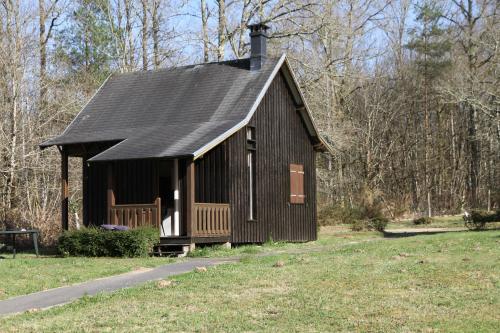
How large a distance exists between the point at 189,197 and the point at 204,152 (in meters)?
1.45

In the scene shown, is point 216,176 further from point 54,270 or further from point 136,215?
point 54,270

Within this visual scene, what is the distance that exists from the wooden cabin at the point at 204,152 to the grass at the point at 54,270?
3074 millimetres

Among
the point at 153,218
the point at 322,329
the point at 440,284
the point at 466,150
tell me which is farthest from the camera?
the point at 466,150

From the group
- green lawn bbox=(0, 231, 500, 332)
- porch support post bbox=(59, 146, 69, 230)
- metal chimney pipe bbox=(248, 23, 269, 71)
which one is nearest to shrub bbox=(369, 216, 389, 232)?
metal chimney pipe bbox=(248, 23, 269, 71)

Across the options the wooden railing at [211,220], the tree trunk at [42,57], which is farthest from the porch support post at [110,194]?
the tree trunk at [42,57]

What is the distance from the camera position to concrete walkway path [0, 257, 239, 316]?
13.1 meters

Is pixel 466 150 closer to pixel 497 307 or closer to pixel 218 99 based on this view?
pixel 218 99

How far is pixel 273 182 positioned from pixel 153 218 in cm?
533

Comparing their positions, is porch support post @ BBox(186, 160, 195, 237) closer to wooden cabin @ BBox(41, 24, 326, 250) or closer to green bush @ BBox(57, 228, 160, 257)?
wooden cabin @ BBox(41, 24, 326, 250)

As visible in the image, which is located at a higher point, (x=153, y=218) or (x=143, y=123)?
(x=143, y=123)

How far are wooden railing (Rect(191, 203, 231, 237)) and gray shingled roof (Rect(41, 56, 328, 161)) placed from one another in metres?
2.02

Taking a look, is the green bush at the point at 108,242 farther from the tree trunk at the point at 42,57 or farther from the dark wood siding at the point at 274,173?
the tree trunk at the point at 42,57

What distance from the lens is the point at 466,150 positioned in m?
54.0

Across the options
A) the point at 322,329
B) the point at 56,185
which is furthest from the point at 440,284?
the point at 56,185
